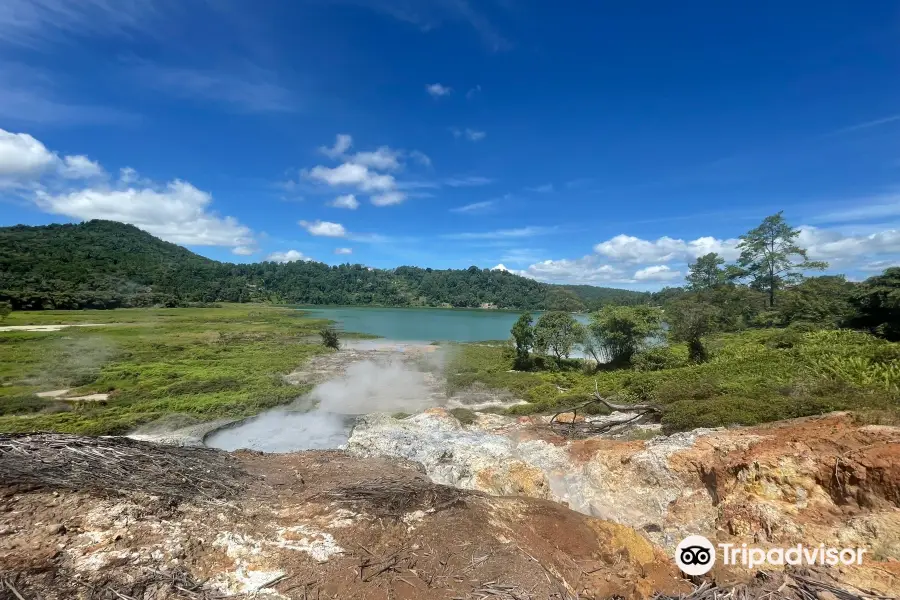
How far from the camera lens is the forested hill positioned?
3452 inches

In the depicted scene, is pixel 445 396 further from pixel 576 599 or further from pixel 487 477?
pixel 576 599

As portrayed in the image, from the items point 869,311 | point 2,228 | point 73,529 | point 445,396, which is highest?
point 2,228

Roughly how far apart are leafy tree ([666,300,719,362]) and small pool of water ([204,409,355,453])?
25.8m

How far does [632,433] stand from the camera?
605 inches

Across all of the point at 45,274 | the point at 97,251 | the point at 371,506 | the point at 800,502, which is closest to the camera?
the point at 371,506

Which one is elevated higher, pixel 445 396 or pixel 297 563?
pixel 297 563

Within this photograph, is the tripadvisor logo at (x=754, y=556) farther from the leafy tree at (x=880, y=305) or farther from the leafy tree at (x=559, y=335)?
the leafy tree at (x=559, y=335)

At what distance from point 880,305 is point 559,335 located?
22.0 meters

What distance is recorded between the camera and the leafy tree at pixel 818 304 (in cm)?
2919

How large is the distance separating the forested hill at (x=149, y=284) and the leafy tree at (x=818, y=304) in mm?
26914

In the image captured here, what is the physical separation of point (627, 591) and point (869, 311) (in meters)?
31.2

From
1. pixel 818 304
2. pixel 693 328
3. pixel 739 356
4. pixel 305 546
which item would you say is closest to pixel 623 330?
pixel 693 328

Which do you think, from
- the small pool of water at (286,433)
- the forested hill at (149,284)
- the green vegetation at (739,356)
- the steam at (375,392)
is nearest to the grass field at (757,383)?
the green vegetation at (739,356)

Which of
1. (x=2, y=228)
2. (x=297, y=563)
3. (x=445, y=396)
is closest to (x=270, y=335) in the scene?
(x=445, y=396)
